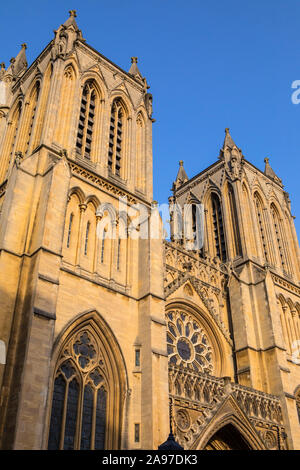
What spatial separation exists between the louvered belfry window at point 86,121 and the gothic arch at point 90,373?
880 centimetres

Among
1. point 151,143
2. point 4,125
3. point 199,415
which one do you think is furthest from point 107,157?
point 199,415

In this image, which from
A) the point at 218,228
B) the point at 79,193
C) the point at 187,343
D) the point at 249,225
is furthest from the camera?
the point at 218,228

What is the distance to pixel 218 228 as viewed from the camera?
33.4 metres

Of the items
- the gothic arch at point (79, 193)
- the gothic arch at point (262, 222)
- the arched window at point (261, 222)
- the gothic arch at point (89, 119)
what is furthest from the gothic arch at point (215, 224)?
the gothic arch at point (79, 193)

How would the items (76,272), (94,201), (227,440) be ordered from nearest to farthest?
(76,272) → (227,440) → (94,201)

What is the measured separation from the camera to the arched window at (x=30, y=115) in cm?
2447

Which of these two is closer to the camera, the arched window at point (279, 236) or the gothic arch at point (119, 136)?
the gothic arch at point (119, 136)

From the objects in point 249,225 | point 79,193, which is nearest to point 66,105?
point 79,193

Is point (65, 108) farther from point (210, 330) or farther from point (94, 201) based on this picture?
point (210, 330)

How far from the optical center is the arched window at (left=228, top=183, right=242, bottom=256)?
30.9 m

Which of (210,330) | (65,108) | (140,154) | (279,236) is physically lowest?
(210,330)

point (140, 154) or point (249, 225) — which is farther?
point (249, 225)

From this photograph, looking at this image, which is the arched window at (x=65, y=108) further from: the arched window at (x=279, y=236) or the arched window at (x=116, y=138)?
the arched window at (x=279, y=236)

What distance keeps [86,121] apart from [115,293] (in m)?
9.45
